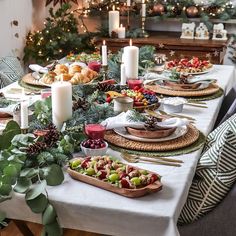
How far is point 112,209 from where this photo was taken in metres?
1.23

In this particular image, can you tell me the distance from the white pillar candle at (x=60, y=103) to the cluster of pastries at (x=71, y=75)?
1.94 ft

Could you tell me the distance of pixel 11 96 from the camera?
228 centimetres

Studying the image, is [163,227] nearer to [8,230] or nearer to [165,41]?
[8,230]

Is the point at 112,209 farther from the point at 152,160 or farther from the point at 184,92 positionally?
the point at 184,92

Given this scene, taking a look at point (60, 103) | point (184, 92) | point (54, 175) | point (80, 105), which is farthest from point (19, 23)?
point (54, 175)

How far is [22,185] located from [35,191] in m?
0.06

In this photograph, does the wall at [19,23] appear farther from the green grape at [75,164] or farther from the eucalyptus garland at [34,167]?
the green grape at [75,164]

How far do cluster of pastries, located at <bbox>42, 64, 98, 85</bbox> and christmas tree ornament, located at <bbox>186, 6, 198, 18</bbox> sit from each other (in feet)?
6.22

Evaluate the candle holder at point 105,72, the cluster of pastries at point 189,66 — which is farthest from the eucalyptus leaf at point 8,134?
the cluster of pastries at point 189,66

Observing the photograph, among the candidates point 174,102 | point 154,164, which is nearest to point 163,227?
point 154,164

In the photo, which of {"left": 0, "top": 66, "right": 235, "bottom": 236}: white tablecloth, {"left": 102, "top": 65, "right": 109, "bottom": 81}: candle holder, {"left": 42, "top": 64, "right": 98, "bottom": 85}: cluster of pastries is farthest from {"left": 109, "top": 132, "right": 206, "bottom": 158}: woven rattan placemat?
{"left": 102, "top": 65, "right": 109, "bottom": 81}: candle holder

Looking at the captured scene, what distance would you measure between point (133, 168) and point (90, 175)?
0.42ft

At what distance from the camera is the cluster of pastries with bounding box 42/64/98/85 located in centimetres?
235

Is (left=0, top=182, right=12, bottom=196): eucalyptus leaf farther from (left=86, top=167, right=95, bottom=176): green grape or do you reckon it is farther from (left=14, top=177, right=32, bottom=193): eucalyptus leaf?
(left=86, top=167, right=95, bottom=176): green grape
